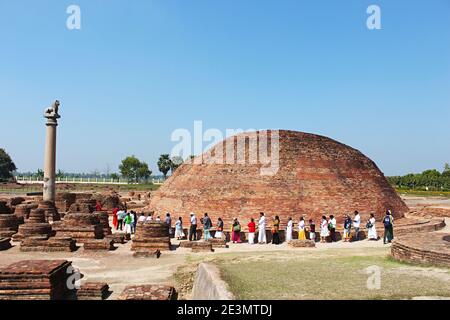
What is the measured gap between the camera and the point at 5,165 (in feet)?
215

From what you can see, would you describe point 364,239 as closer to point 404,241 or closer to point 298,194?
point 298,194

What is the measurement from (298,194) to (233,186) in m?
2.74

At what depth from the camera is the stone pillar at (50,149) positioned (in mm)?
23172

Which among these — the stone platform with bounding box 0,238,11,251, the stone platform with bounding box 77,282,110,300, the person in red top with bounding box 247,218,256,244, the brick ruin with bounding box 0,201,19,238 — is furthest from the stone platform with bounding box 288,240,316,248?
the brick ruin with bounding box 0,201,19,238

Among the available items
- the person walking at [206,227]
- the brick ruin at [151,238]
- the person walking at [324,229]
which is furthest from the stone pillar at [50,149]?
the person walking at [324,229]

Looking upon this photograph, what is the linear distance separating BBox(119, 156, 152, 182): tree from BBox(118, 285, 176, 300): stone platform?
236 feet

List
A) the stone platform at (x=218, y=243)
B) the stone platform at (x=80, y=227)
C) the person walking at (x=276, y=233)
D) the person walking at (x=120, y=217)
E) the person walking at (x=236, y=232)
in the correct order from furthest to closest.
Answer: the person walking at (x=120, y=217)
the stone platform at (x=80, y=227)
the person walking at (x=236, y=232)
the person walking at (x=276, y=233)
the stone platform at (x=218, y=243)

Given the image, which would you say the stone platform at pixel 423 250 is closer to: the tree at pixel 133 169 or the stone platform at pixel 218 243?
the stone platform at pixel 218 243

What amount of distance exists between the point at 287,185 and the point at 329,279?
9.51 meters

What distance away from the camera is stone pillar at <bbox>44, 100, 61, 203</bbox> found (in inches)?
912

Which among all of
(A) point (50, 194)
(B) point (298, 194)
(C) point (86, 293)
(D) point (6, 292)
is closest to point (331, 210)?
(B) point (298, 194)

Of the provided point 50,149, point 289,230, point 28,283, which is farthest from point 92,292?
point 50,149

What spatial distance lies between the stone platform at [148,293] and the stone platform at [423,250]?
5.39m

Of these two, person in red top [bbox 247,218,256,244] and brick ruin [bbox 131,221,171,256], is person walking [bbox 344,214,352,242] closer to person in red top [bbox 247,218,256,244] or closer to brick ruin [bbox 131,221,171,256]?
person in red top [bbox 247,218,256,244]
